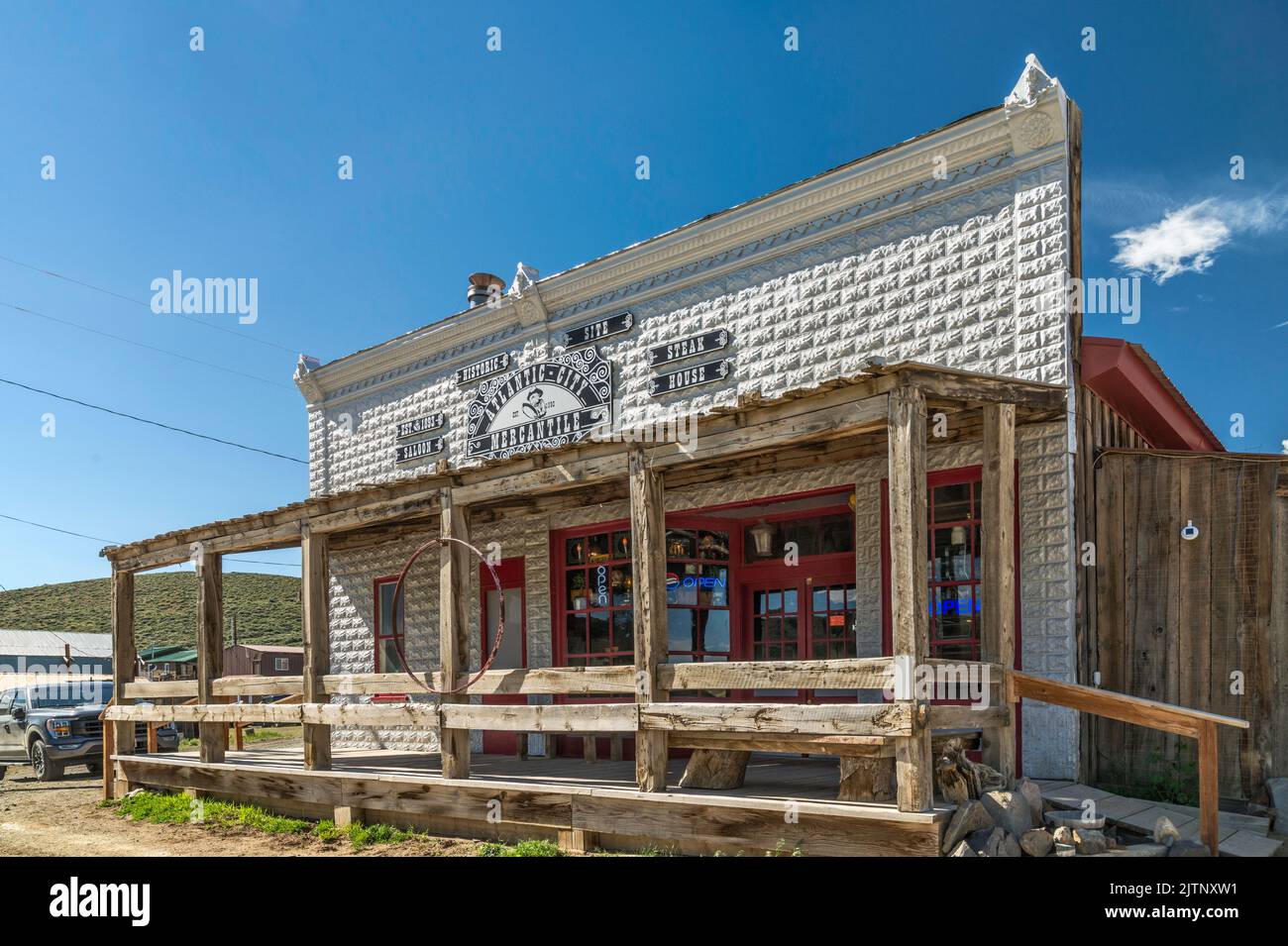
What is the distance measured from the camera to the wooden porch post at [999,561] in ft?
23.0

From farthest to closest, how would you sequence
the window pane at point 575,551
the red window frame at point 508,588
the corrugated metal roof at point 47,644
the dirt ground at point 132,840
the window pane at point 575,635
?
the corrugated metal roof at point 47,644
the red window frame at point 508,588
the window pane at point 575,551
the window pane at point 575,635
the dirt ground at point 132,840

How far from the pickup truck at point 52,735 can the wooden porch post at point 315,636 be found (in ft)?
21.8

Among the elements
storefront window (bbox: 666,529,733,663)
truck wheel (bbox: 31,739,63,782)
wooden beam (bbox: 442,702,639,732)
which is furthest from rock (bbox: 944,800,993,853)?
truck wheel (bbox: 31,739,63,782)

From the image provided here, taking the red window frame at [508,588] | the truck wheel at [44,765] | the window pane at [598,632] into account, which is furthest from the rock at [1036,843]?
the truck wheel at [44,765]

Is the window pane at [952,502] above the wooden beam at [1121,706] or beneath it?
above

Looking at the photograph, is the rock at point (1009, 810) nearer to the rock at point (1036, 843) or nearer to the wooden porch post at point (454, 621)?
the rock at point (1036, 843)

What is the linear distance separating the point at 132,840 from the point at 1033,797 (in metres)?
8.15

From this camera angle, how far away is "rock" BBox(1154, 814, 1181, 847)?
6129 millimetres

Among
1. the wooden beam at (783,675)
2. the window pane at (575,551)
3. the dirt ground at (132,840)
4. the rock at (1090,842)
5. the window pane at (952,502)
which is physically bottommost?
the dirt ground at (132,840)

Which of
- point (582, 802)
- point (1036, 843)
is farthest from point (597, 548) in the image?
point (1036, 843)

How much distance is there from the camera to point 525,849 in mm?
7828

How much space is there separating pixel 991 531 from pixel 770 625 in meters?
4.10

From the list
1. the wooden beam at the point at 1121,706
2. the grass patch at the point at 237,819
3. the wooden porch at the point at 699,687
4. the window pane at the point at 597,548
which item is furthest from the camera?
the window pane at the point at 597,548
